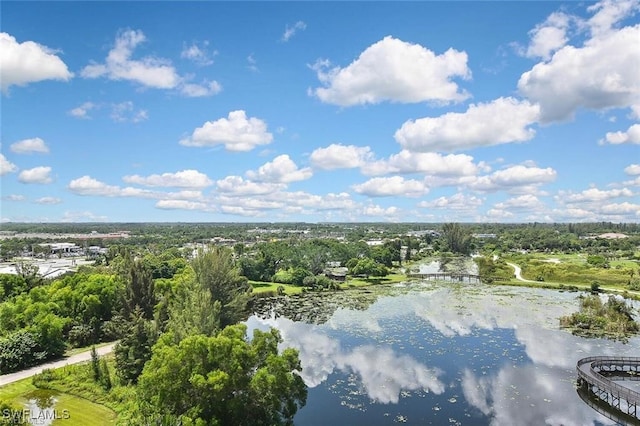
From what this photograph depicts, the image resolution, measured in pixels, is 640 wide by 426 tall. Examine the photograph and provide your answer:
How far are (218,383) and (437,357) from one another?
2283 cm

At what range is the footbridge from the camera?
2631cm

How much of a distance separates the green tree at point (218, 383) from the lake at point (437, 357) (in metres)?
5.84

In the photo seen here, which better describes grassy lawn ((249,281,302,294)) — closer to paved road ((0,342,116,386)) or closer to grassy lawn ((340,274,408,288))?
grassy lawn ((340,274,408,288))

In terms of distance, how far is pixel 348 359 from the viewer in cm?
3647

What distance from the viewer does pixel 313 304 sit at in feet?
199

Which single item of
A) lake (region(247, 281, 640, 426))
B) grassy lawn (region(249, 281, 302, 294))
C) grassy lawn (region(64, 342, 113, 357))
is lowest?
lake (region(247, 281, 640, 426))

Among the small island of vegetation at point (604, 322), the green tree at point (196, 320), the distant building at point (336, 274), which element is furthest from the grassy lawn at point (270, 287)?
the green tree at point (196, 320)

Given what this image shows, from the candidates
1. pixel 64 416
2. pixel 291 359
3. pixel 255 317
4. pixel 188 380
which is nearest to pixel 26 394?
pixel 64 416

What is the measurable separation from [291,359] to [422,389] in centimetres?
1243

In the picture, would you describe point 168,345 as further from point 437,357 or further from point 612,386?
point 612,386

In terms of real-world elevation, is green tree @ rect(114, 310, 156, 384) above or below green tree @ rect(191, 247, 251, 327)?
below

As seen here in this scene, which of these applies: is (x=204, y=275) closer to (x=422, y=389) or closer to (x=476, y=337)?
(x=422, y=389)

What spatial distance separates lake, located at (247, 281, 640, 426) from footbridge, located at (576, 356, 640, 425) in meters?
1.09

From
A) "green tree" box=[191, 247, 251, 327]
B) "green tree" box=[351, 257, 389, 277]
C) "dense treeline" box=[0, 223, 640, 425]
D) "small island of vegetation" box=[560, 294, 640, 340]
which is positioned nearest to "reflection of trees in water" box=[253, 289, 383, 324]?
"dense treeline" box=[0, 223, 640, 425]
